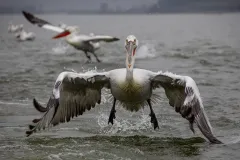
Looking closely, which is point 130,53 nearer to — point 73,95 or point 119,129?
point 73,95

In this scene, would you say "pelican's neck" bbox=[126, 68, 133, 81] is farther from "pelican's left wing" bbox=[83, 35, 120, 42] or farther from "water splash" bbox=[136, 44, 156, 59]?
"water splash" bbox=[136, 44, 156, 59]

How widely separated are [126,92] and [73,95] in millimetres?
976

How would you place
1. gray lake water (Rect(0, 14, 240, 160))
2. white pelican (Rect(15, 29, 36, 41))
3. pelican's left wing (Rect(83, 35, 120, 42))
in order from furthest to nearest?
1. white pelican (Rect(15, 29, 36, 41))
2. pelican's left wing (Rect(83, 35, 120, 42))
3. gray lake water (Rect(0, 14, 240, 160))

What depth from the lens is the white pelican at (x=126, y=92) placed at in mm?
7996

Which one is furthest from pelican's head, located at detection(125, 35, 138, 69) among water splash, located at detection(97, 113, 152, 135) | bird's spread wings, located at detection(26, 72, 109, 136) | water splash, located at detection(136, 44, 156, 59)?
water splash, located at detection(136, 44, 156, 59)

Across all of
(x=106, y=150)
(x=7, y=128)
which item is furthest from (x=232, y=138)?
(x=7, y=128)

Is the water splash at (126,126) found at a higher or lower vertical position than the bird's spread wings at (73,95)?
lower

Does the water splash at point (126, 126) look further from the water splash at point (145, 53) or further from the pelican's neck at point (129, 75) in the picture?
the water splash at point (145, 53)

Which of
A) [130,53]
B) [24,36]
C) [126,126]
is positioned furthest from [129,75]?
[24,36]

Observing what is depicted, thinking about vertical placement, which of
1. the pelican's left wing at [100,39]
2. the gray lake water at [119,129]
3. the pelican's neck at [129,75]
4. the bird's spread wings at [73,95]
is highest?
the pelican's left wing at [100,39]

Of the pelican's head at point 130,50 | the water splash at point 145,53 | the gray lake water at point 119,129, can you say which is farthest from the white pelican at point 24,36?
the pelican's head at point 130,50

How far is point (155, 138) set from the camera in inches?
361

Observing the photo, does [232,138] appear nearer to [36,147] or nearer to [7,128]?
[36,147]

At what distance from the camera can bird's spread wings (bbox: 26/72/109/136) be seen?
845 centimetres
